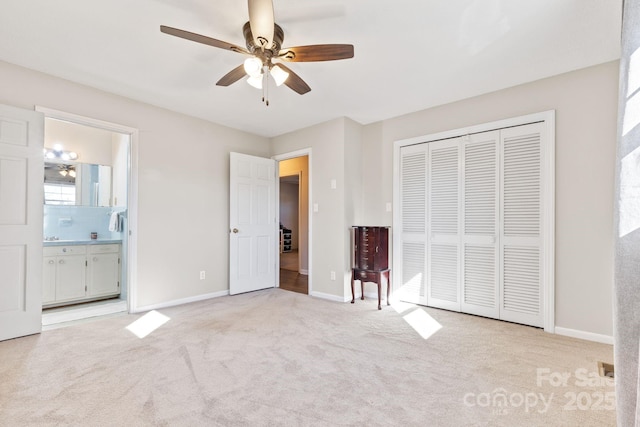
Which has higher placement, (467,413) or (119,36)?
(119,36)

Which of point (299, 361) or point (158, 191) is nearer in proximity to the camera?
point (299, 361)

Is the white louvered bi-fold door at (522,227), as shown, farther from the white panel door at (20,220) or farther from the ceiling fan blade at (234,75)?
the white panel door at (20,220)

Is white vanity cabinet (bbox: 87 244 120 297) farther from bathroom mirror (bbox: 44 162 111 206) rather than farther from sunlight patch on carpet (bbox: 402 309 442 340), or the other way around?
sunlight patch on carpet (bbox: 402 309 442 340)

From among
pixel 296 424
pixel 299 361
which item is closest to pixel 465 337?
pixel 299 361

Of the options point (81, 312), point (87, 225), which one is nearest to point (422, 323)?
point (81, 312)

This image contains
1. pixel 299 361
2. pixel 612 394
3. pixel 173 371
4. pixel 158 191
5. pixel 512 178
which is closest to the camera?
pixel 612 394

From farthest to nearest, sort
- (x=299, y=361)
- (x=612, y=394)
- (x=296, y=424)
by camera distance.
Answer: (x=299, y=361), (x=612, y=394), (x=296, y=424)

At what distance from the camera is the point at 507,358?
2289 millimetres

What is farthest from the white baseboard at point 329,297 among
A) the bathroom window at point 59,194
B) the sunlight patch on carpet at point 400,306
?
the bathroom window at point 59,194

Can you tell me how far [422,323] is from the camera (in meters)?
3.09

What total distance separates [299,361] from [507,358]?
1.60m

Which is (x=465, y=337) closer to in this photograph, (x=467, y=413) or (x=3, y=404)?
(x=467, y=413)

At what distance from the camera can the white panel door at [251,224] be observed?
170 inches

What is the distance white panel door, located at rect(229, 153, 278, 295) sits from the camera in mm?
4312
